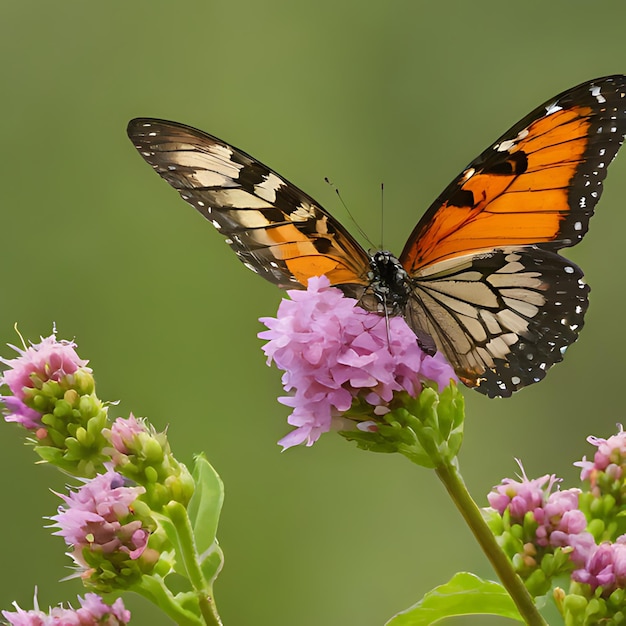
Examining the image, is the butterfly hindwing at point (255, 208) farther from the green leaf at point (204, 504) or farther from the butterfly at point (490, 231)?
the green leaf at point (204, 504)

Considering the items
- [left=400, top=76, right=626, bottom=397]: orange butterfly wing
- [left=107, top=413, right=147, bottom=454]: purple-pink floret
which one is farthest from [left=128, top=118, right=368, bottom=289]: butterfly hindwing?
[left=107, top=413, right=147, bottom=454]: purple-pink floret

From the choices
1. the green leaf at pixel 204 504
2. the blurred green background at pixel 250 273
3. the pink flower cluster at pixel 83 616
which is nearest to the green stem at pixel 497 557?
the green leaf at pixel 204 504

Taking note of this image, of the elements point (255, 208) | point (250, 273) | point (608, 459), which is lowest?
point (608, 459)

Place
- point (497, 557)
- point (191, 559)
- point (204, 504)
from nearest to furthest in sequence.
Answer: point (497, 557) < point (191, 559) < point (204, 504)

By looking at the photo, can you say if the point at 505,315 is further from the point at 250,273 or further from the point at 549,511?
the point at 250,273

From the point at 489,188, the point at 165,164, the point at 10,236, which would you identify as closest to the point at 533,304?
the point at 489,188

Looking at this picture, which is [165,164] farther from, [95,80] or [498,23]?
[498,23]

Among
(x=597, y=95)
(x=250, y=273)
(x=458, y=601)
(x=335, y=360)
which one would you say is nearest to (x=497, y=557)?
(x=458, y=601)

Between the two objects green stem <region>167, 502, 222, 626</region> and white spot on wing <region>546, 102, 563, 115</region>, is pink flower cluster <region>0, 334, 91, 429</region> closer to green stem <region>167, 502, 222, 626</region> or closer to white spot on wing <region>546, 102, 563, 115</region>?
green stem <region>167, 502, 222, 626</region>
